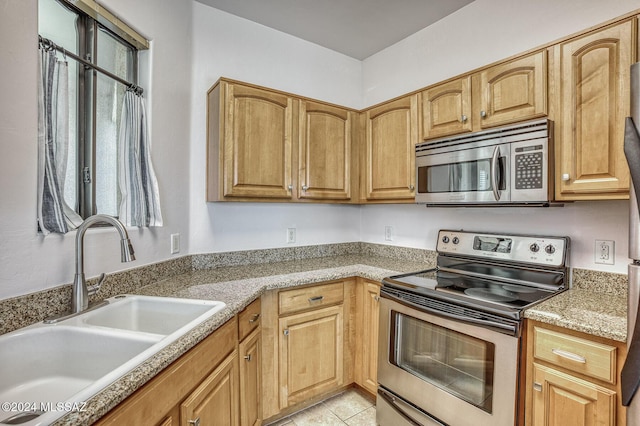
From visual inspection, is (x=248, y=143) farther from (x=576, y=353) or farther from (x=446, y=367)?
(x=576, y=353)

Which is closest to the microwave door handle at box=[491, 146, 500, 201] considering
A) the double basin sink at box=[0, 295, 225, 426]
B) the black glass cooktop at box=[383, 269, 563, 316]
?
the black glass cooktop at box=[383, 269, 563, 316]

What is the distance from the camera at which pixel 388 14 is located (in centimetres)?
223

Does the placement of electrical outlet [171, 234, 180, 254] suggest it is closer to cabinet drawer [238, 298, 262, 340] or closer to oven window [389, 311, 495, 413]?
cabinet drawer [238, 298, 262, 340]

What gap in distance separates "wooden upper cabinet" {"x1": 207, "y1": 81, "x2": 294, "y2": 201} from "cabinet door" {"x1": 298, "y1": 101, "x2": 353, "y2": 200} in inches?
4.6

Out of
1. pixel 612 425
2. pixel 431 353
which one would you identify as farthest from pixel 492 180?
pixel 612 425

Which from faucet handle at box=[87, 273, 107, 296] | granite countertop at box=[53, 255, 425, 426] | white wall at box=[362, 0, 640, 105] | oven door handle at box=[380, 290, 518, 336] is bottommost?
oven door handle at box=[380, 290, 518, 336]

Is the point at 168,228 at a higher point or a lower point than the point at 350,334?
higher

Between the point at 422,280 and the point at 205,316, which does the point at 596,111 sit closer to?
the point at 422,280

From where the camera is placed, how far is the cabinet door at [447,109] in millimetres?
1825

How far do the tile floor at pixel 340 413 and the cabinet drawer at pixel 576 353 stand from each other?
112 cm

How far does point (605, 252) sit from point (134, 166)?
240 centimetres

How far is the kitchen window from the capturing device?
1381mm

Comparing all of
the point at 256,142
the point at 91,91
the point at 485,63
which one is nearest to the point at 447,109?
the point at 485,63

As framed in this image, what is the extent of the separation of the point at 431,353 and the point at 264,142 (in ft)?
5.04
